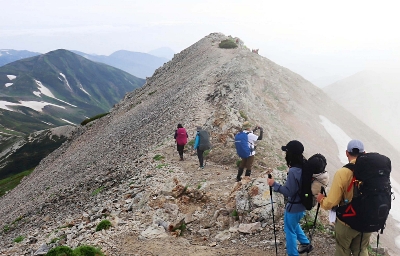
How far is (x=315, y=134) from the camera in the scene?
129 ft

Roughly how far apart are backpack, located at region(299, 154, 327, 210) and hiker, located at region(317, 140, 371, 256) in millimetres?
720

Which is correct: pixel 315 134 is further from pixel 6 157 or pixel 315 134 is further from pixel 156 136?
pixel 6 157

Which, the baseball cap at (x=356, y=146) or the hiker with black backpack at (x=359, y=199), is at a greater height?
the baseball cap at (x=356, y=146)

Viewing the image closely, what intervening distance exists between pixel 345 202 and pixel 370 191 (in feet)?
2.48

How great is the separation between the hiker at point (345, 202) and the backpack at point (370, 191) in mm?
228

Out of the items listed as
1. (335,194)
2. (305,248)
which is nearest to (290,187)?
(335,194)

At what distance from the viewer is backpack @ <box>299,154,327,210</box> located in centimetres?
838

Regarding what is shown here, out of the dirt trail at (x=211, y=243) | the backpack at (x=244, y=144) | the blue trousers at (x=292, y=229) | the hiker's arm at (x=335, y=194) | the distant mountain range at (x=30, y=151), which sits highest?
the backpack at (x=244, y=144)

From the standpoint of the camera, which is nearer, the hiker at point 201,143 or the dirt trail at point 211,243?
the dirt trail at point 211,243

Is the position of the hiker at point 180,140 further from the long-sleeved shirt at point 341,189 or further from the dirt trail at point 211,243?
the long-sleeved shirt at point 341,189

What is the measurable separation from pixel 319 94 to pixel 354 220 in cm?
5213

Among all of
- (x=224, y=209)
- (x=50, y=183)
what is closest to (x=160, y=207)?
(x=224, y=209)

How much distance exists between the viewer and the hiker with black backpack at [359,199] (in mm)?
6748

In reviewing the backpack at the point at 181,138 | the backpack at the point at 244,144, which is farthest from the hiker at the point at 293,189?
the backpack at the point at 181,138
